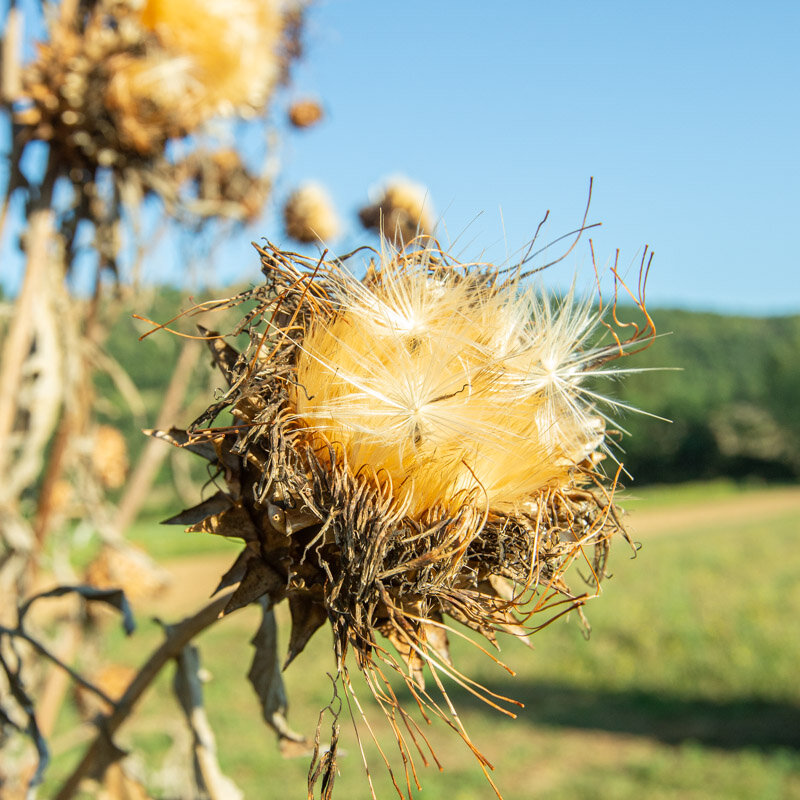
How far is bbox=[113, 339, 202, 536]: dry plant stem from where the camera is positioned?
8.16 ft

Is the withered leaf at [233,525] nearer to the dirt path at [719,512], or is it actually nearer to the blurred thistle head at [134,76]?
the blurred thistle head at [134,76]

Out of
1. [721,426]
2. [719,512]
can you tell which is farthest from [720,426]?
[719,512]

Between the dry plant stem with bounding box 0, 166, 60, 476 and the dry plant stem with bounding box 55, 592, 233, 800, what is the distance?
0.77 m

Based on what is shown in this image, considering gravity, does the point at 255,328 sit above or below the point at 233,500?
above

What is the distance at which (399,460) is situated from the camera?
3.69 feet

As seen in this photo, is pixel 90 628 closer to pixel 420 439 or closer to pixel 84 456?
pixel 84 456

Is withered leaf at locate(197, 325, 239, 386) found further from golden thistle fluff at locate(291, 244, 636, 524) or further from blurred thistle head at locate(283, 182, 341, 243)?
blurred thistle head at locate(283, 182, 341, 243)

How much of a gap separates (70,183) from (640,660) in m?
12.2

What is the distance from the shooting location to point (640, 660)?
12.5 meters

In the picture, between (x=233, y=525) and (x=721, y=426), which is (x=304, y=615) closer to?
(x=233, y=525)

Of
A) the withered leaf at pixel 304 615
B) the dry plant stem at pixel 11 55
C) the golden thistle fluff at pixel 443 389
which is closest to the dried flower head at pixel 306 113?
the dry plant stem at pixel 11 55

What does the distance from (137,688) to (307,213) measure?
421 cm

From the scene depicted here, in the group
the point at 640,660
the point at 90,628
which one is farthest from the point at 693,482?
the point at 90,628

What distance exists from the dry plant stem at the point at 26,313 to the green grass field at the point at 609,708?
368 centimetres
